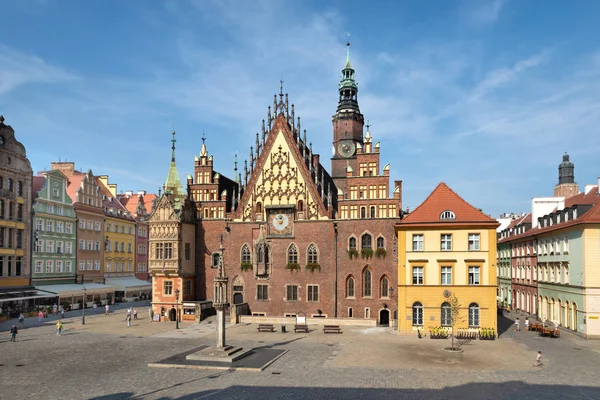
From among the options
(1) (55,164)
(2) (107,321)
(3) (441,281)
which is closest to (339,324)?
(3) (441,281)

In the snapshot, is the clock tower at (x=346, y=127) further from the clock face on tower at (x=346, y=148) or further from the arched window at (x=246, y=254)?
the arched window at (x=246, y=254)

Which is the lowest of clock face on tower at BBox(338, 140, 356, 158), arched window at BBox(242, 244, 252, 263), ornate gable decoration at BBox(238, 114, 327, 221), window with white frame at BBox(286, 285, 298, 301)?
window with white frame at BBox(286, 285, 298, 301)

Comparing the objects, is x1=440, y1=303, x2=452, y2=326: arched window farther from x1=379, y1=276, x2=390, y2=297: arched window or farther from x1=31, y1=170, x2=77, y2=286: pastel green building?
x1=31, y1=170, x2=77, y2=286: pastel green building

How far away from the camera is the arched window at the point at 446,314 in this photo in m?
45.2

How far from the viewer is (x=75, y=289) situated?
67.7m

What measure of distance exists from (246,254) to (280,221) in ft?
17.7

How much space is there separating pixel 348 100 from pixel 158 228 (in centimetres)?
2931

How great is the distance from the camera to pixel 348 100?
68625 millimetres

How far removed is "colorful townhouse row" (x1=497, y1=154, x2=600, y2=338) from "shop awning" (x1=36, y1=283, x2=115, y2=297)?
55.8 meters

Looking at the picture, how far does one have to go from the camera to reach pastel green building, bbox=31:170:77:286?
65.5 meters

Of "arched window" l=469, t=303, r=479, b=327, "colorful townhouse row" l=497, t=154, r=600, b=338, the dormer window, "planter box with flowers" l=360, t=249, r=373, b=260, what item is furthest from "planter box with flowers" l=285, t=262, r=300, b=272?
"colorful townhouse row" l=497, t=154, r=600, b=338

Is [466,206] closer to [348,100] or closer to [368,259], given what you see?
[368,259]

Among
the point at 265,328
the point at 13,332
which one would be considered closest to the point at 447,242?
the point at 265,328

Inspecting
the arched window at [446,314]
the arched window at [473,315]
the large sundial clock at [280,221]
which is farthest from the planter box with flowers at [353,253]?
the arched window at [473,315]
